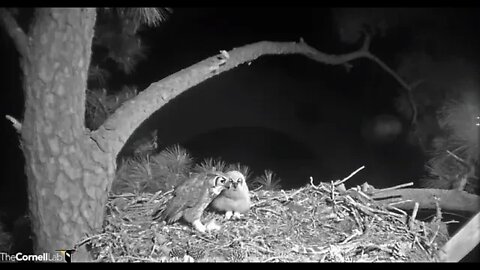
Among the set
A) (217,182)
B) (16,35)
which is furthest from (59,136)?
(217,182)

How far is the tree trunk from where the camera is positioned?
163 cm

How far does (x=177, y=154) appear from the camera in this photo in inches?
103

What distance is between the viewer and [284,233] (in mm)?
2012

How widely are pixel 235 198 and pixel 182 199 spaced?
0.25 m

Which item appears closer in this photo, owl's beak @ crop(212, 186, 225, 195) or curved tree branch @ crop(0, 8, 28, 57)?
curved tree branch @ crop(0, 8, 28, 57)

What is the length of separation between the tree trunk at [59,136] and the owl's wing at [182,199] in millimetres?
320

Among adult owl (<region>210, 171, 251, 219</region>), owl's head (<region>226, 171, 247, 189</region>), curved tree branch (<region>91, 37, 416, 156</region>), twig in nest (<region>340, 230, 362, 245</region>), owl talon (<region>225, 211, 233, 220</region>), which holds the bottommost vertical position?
twig in nest (<region>340, 230, 362, 245</region>)

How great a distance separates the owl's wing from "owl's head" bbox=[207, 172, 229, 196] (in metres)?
0.04

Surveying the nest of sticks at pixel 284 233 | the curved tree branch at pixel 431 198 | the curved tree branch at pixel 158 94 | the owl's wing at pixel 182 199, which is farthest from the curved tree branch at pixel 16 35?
the curved tree branch at pixel 431 198

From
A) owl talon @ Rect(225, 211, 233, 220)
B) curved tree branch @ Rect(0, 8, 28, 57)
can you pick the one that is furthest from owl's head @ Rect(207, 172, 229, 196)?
curved tree branch @ Rect(0, 8, 28, 57)

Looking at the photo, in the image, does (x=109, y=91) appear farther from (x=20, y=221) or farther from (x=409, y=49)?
(x=409, y=49)

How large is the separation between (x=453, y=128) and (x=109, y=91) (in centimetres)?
201

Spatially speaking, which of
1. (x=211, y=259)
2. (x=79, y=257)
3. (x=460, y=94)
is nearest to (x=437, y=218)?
Answer: (x=211, y=259)

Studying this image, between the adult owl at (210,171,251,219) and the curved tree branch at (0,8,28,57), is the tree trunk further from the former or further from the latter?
the adult owl at (210,171,251,219)
